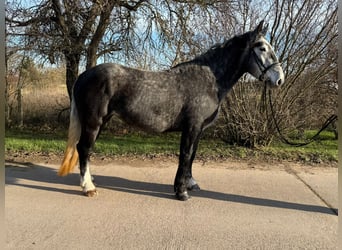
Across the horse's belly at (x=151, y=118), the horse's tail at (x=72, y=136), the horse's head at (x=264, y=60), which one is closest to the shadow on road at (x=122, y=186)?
the horse's tail at (x=72, y=136)

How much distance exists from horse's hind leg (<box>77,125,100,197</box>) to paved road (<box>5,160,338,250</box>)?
0.41 ft

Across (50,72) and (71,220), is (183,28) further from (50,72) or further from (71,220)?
(71,220)

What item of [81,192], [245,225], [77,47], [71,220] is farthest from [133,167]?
[77,47]

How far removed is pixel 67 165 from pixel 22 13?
642 centimetres

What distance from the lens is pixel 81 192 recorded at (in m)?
4.54

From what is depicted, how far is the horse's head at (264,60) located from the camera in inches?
167

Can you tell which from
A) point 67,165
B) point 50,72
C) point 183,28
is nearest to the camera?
point 67,165

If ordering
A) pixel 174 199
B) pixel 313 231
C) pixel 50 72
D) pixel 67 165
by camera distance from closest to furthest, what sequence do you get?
pixel 313 231
pixel 174 199
pixel 67 165
pixel 50 72

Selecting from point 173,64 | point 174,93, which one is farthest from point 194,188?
point 173,64

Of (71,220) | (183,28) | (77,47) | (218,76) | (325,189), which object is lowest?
(71,220)

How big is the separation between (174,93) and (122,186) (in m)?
1.57

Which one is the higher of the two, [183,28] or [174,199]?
[183,28]

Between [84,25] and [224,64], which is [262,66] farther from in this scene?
[84,25]

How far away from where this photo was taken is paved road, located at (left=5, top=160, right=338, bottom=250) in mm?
3148
